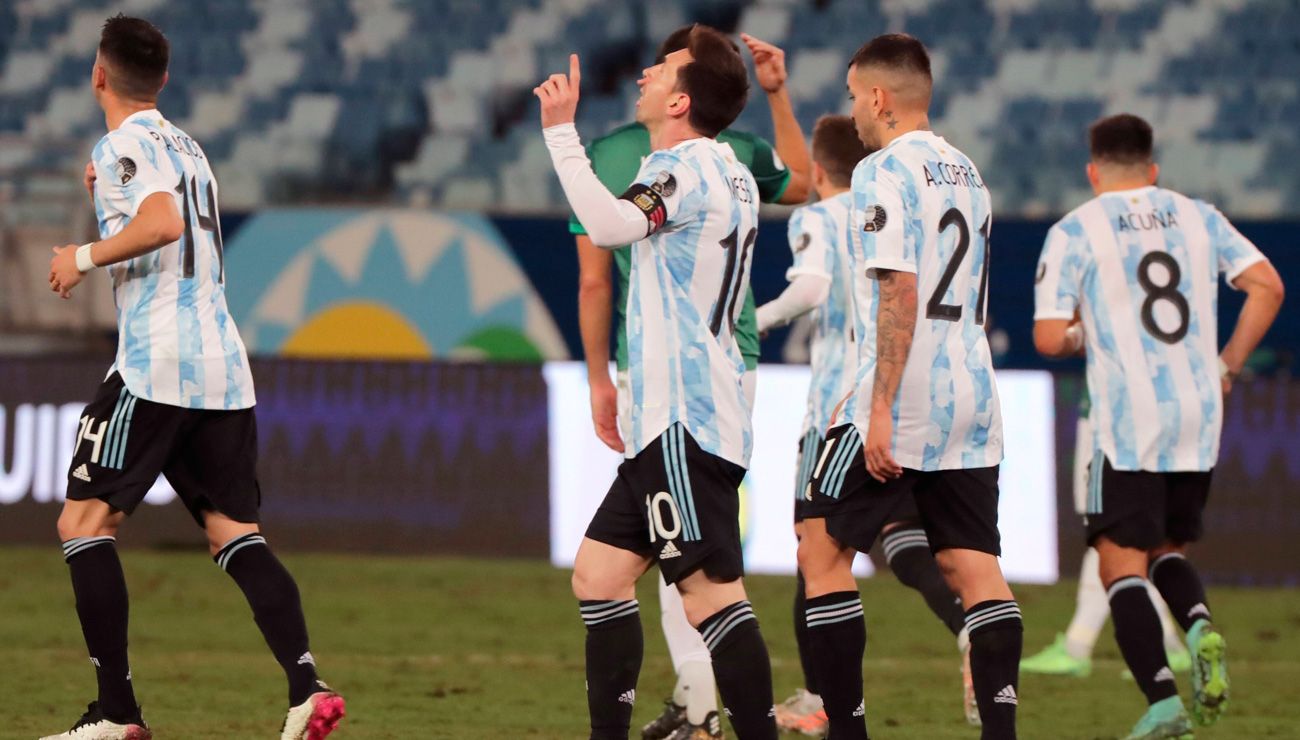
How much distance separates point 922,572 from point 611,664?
1726mm

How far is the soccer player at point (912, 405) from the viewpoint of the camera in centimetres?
459

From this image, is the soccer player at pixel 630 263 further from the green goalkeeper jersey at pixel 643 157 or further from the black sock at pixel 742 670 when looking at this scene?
the black sock at pixel 742 670

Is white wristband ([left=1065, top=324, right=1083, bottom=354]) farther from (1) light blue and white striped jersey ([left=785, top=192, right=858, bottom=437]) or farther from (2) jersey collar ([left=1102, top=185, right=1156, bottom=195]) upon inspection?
(1) light blue and white striped jersey ([left=785, top=192, right=858, bottom=437])

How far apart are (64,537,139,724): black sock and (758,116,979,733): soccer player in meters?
2.03

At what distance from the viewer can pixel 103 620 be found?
504cm

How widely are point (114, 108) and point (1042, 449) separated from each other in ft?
21.0

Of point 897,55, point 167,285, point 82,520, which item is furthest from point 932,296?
point 82,520

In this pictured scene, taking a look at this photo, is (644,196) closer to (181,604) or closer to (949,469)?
(949,469)

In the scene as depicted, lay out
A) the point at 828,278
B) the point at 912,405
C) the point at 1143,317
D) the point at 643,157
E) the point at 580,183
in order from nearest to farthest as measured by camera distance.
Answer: the point at 580,183 → the point at 912,405 → the point at 643,157 → the point at 1143,317 → the point at 828,278

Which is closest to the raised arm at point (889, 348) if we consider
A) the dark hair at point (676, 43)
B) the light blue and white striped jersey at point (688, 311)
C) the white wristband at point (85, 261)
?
the light blue and white striped jersey at point (688, 311)

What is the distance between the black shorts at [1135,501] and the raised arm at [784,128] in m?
1.27

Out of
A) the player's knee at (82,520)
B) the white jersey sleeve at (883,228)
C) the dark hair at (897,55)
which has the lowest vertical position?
the player's knee at (82,520)

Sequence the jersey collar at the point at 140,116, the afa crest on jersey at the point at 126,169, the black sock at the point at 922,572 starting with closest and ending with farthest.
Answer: the afa crest on jersey at the point at 126,169, the jersey collar at the point at 140,116, the black sock at the point at 922,572

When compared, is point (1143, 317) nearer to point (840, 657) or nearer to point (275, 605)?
point (840, 657)
